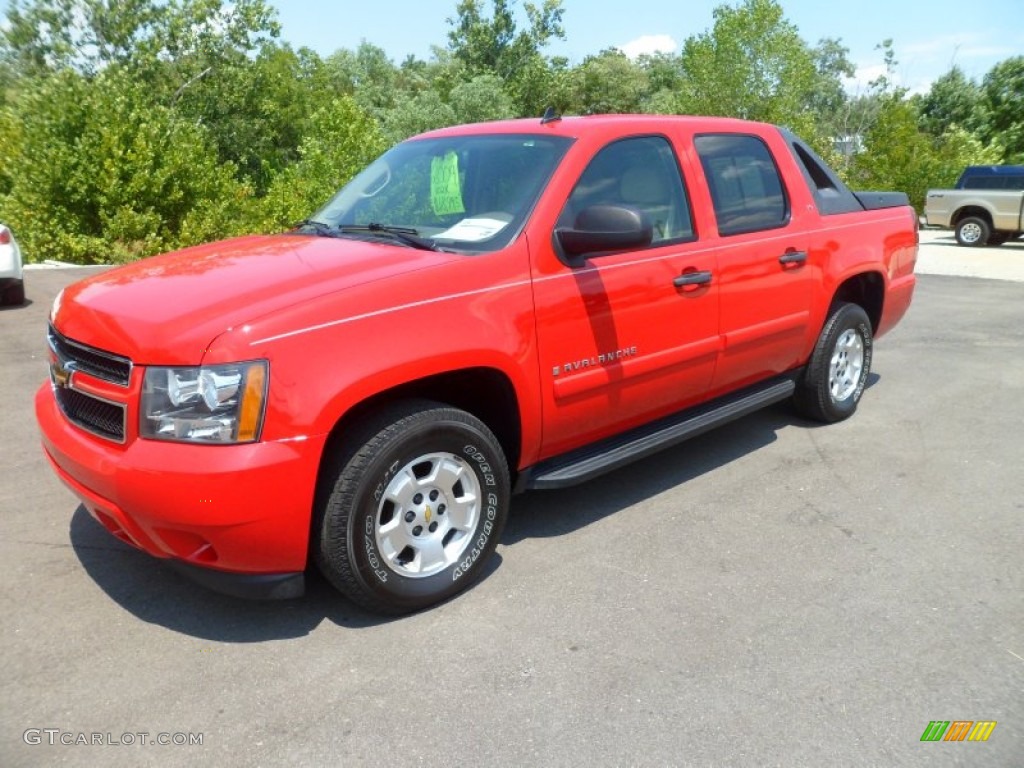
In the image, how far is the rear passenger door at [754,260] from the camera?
4301 mm

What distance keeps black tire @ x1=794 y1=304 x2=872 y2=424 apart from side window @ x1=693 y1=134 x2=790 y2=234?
3.04ft

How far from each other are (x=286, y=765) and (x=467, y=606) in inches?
40.8

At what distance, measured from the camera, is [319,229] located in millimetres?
4043

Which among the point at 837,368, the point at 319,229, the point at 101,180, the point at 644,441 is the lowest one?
the point at 644,441

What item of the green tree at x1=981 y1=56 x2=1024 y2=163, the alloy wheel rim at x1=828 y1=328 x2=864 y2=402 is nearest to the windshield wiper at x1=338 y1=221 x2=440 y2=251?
the alloy wheel rim at x1=828 y1=328 x2=864 y2=402

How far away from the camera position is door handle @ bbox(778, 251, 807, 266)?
15.1ft

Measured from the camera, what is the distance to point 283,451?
2.74 m

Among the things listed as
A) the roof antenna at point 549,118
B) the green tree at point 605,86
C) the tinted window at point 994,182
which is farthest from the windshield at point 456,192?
the green tree at point 605,86

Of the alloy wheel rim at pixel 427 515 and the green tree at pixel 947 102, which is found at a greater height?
the green tree at pixel 947 102

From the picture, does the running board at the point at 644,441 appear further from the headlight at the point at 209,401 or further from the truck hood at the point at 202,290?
the headlight at the point at 209,401

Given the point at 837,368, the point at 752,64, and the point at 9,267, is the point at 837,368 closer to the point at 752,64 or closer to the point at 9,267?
the point at 9,267

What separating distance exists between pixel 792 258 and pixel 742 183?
20.2 inches

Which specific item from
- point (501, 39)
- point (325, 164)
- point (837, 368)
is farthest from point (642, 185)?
point (501, 39)

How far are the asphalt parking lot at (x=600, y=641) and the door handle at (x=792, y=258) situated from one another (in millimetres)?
1164
